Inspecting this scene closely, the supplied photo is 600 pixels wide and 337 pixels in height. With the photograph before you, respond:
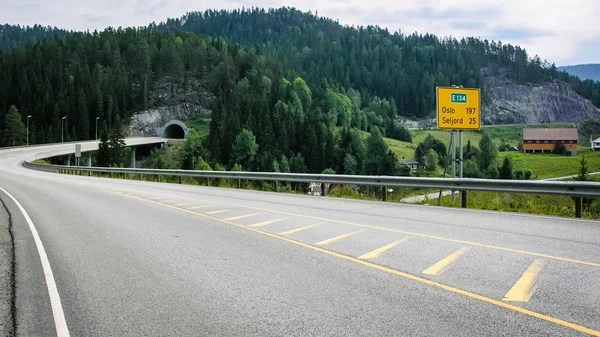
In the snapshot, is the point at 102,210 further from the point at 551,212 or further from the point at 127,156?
the point at 127,156

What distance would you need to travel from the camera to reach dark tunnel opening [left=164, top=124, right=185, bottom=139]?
148 m

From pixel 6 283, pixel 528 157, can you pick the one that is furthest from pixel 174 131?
pixel 6 283

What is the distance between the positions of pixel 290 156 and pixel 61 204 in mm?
108279

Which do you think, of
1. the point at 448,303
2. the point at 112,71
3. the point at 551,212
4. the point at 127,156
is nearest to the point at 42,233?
the point at 448,303

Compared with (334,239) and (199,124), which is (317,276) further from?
(199,124)

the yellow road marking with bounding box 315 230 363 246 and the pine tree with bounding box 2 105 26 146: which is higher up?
the pine tree with bounding box 2 105 26 146

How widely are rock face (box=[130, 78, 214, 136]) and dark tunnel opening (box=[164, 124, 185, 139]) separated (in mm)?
13648

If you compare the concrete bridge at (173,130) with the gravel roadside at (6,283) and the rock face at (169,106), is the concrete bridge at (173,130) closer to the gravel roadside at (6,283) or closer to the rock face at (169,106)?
the rock face at (169,106)

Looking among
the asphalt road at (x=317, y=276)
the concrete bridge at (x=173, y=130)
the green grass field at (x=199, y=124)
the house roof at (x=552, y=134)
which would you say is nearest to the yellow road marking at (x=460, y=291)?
the asphalt road at (x=317, y=276)

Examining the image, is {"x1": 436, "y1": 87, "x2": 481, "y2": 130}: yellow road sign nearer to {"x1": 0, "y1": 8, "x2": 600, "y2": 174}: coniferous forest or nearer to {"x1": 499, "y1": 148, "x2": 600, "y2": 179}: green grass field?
{"x1": 499, "y1": 148, "x2": 600, "y2": 179}: green grass field

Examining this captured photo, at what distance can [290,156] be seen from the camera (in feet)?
416

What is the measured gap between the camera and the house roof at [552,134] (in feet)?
397

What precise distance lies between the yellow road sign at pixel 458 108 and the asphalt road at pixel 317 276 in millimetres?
7953

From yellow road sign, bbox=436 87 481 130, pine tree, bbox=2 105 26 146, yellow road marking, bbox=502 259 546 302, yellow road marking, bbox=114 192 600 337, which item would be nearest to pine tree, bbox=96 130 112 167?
pine tree, bbox=2 105 26 146
